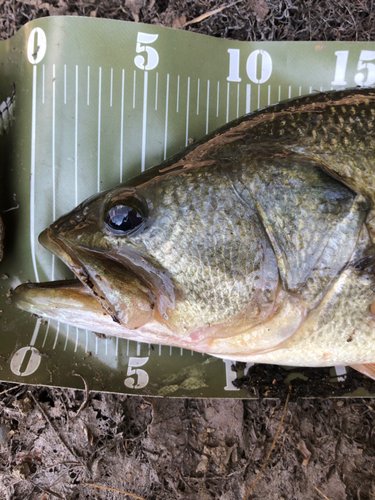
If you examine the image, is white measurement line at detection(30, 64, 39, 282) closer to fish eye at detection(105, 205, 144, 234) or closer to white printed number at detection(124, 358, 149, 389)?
white printed number at detection(124, 358, 149, 389)

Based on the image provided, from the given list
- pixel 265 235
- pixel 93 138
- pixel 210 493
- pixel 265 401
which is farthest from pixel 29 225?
pixel 210 493

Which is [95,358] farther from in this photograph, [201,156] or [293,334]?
[201,156]

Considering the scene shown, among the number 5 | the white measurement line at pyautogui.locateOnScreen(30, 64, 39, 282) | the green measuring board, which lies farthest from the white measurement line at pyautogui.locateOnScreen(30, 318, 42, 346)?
the number 5

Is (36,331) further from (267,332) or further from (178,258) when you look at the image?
(267,332)

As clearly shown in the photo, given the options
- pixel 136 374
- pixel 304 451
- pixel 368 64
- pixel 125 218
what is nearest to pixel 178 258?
pixel 125 218

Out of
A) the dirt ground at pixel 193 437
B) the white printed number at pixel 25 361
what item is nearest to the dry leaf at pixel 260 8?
the dirt ground at pixel 193 437
